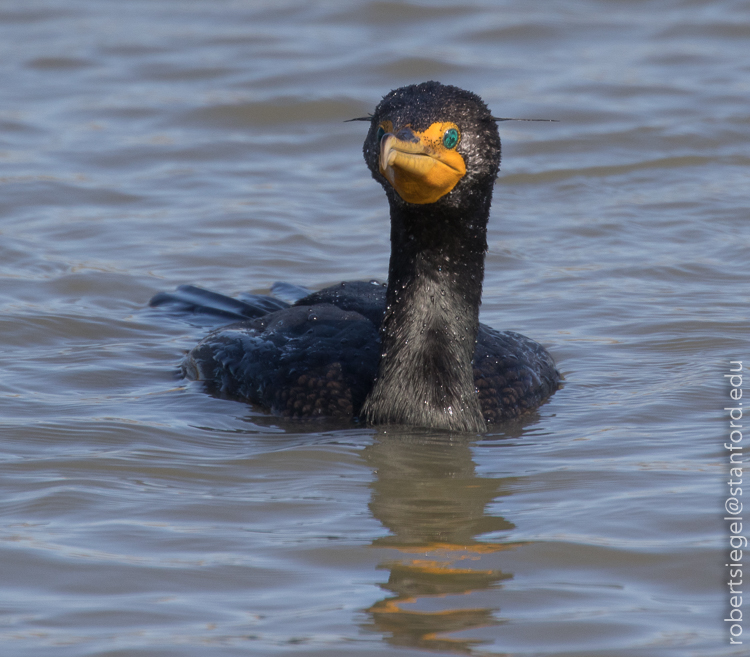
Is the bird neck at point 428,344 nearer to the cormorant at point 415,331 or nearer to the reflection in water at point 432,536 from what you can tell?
the cormorant at point 415,331

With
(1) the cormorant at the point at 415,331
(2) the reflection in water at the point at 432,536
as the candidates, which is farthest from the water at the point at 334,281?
(1) the cormorant at the point at 415,331

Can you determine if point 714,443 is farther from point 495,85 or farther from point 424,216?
point 495,85

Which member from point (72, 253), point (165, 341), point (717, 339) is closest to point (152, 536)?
point (165, 341)

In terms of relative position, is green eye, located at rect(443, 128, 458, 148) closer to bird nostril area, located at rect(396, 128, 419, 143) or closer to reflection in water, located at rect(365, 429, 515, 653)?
bird nostril area, located at rect(396, 128, 419, 143)

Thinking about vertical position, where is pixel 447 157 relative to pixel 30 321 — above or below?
above

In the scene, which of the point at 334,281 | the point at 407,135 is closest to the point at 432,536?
the point at 407,135

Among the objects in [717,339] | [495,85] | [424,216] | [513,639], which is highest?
[495,85]

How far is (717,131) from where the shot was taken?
37.7ft

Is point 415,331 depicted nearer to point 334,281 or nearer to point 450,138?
point 450,138

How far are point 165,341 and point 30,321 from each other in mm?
852

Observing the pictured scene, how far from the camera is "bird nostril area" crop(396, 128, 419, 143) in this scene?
196 inches

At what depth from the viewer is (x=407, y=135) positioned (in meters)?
5.00

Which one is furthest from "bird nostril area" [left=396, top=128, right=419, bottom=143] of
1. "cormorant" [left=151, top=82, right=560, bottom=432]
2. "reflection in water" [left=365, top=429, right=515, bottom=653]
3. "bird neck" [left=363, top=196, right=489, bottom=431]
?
"reflection in water" [left=365, top=429, right=515, bottom=653]

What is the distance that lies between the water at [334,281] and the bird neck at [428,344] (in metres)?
0.17
